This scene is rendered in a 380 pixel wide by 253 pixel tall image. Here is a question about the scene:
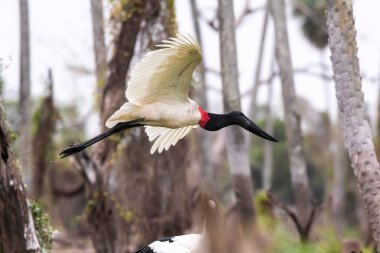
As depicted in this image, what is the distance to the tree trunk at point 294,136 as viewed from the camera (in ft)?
50.8

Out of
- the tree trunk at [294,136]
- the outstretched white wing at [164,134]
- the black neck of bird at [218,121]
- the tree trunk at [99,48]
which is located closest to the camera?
the black neck of bird at [218,121]

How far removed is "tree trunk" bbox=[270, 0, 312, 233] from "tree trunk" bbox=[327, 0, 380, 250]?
549cm

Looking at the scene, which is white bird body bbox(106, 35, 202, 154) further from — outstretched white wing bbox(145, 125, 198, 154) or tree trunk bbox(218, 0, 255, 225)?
tree trunk bbox(218, 0, 255, 225)

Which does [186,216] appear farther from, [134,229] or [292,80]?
[292,80]

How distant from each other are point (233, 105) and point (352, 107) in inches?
156

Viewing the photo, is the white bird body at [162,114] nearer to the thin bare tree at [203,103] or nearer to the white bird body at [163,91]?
the white bird body at [163,91]

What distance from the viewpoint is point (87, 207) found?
14.0 meters

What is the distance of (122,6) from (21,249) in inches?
241

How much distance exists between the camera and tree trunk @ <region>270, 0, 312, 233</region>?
15469 millimetres

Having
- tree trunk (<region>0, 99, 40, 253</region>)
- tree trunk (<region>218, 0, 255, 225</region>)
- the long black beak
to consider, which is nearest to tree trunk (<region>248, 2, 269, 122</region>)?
tree trunk (<region>218, 0, 255, 225</region>)

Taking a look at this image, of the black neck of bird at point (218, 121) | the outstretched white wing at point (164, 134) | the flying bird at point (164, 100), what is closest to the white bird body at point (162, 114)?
the flying bird at point (164, 100)

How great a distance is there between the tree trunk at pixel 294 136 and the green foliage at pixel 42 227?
18.0ft

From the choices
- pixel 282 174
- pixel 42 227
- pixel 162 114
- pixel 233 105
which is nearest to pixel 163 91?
pixel 162 114

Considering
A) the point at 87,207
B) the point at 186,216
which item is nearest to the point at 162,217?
the point at 186,216
